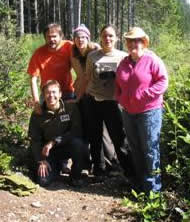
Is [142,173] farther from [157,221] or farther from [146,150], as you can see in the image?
[157,221]

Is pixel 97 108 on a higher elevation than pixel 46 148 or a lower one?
higher

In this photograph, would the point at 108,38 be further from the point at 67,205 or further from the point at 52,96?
the point at 67,205

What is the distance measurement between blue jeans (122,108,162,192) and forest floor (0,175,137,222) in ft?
Result: 1.45

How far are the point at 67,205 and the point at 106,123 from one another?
1185 millimetres

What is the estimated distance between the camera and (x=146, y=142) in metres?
5.37

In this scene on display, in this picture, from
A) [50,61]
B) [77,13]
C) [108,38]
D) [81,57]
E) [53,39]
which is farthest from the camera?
[77,13]

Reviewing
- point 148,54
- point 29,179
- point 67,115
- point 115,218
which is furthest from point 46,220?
point 148,54

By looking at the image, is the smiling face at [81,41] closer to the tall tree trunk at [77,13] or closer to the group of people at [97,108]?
the group of people at [97,108]

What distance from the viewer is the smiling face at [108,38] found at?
5.67 meters

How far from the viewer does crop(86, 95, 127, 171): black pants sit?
19.8ft

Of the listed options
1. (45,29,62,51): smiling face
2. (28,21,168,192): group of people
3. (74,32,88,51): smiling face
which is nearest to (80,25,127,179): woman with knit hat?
(28,21,168,192): group of people

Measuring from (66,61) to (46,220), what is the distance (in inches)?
87.3

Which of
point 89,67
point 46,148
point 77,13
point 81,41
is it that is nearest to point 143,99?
point 89,67

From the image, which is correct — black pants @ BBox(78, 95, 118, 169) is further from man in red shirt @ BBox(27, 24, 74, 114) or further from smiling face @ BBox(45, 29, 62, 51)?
smiling face @ BBox(45, 29, 62, 51)
